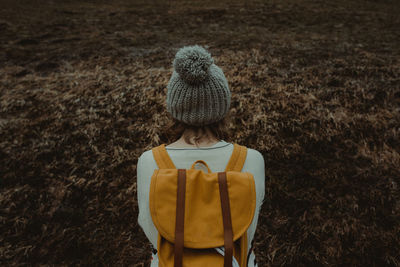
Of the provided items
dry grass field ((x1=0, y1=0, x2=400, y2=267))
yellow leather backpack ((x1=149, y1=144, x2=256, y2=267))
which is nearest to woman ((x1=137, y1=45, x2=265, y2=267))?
yellow leather backpack ((x1=149, y1=144, x2=256, y2=267))

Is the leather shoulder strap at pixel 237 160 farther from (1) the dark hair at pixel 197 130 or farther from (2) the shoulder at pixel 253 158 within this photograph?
(1) the dark hair at pixel 197 130

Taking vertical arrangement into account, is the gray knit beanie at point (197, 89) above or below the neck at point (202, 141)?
above

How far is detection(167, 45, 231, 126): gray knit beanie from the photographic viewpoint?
1197 mm

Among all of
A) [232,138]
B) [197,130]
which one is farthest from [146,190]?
[232,138]

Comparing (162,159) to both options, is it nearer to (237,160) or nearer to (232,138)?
(237,160)

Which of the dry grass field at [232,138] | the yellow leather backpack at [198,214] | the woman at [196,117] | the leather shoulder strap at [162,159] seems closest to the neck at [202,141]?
the woman at [196,117]

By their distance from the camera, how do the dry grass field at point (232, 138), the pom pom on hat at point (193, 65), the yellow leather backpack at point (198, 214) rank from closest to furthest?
the yellow leather backpack at point (198, 214)
the pom pom on hat at point (193, 65)
the dry grass field at point (232, 138)

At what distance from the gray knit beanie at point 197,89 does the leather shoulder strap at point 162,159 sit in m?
0.23

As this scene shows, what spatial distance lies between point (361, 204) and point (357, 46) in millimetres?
4993

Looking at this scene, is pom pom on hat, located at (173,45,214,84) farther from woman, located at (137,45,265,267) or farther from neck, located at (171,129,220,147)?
neck, located at (171,129,220,147)

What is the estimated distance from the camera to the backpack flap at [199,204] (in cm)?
106

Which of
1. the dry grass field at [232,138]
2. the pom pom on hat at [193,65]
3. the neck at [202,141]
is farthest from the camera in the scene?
the dry grass field at [232,138]

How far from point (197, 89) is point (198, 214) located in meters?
0.63

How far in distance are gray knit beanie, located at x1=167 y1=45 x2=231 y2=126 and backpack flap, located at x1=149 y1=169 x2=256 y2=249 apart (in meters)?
0.37
